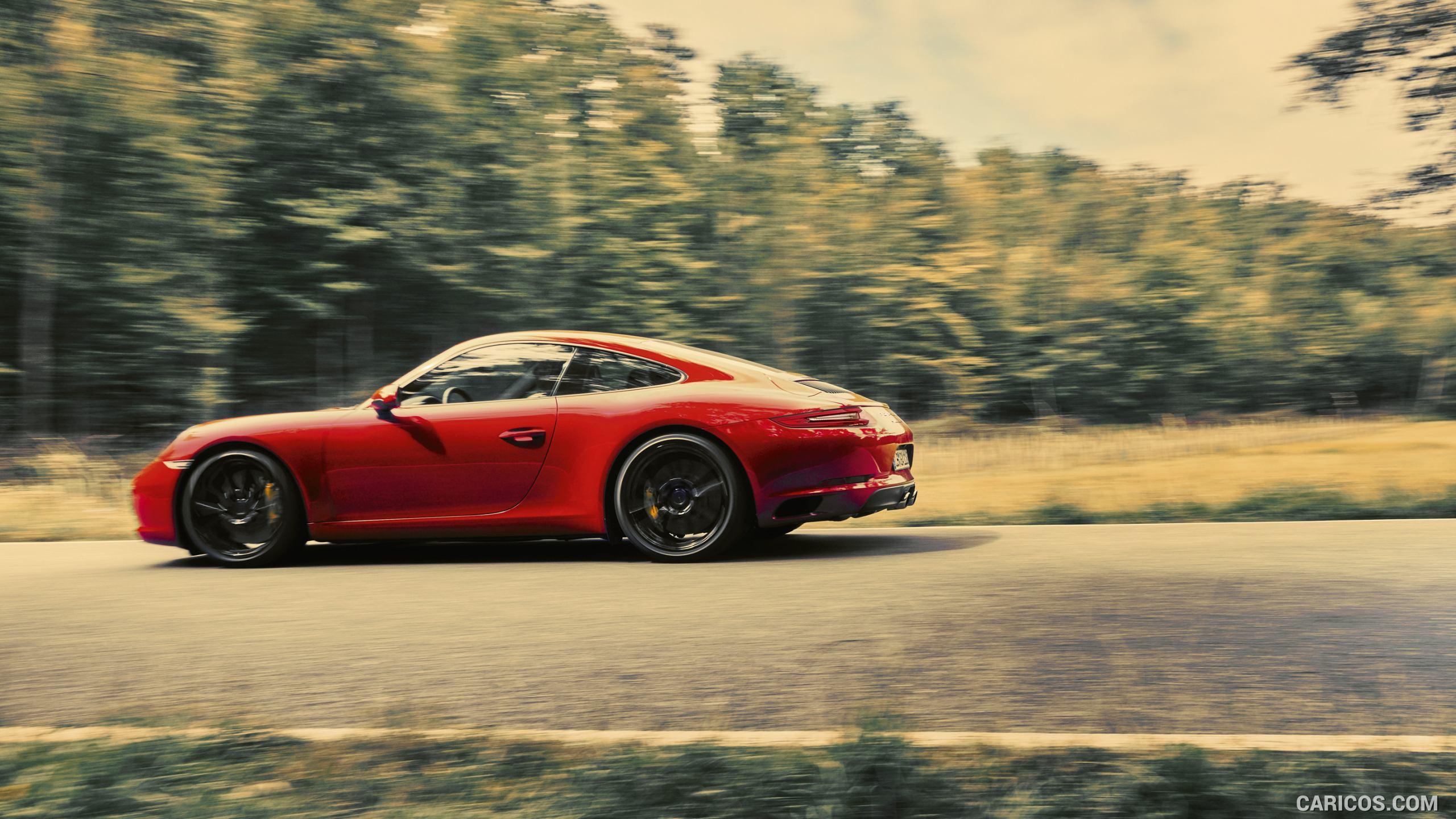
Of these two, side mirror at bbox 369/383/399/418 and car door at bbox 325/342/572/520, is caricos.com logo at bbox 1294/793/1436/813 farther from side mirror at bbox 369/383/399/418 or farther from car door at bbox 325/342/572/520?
side mirror at bbox 369/383/399/418

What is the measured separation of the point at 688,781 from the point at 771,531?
4.61m

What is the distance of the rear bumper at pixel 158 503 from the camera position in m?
7.18

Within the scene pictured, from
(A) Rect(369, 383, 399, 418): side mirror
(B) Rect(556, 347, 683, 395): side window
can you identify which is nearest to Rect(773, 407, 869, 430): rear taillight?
(B) Rect(556, 347, 683, 395): side window

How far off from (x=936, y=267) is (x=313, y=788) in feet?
109

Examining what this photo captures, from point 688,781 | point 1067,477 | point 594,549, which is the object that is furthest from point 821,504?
point 1067,477

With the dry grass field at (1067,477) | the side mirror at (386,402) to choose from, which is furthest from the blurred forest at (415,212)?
the side mirror at (386,402)

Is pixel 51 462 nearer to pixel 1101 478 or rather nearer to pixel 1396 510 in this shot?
pixel 1101 478

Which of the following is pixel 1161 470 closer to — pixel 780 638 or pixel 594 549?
pixel 594 549

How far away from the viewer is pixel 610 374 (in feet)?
23.0

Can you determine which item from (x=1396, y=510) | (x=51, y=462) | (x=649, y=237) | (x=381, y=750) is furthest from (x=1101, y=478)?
(x=649, y=237)

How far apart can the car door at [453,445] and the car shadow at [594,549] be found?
Result: 432mm

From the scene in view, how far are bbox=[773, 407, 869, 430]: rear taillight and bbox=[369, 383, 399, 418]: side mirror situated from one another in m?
2.21

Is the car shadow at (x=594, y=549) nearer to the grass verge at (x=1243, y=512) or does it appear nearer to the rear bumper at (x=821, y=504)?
the rear bumper at (x=821, y=504)

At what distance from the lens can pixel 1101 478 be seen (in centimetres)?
1314
